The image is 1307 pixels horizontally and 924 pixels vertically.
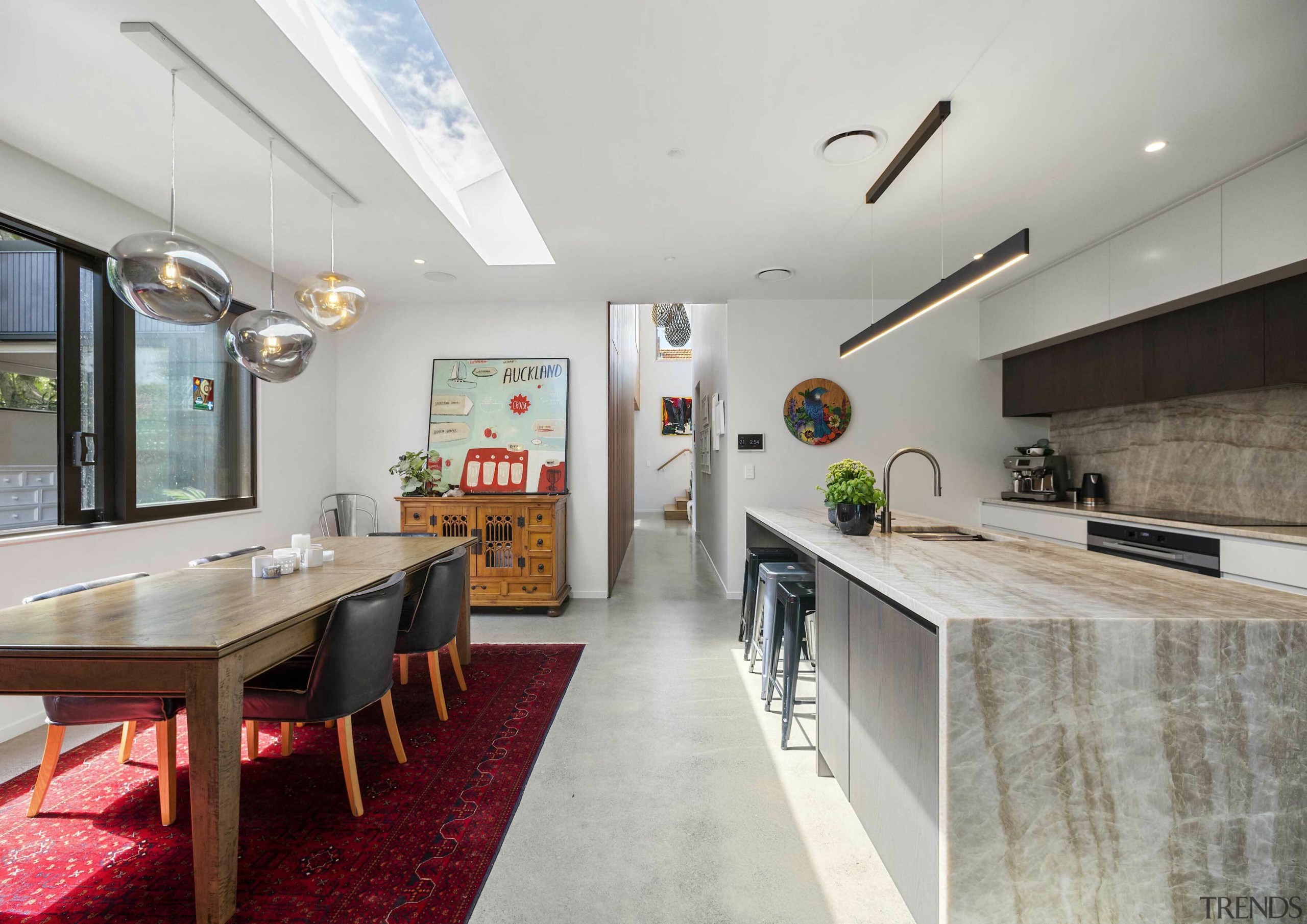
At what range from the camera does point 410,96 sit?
106 inches

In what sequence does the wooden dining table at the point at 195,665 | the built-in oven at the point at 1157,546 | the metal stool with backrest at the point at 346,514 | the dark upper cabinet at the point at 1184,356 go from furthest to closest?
the metal stool with backrest at the point at 346,514 < the built-in oven at the point at 1157,546 < the dark upper cabinet at the point at 1184,356 < the wooden dining table at the point at 195,665

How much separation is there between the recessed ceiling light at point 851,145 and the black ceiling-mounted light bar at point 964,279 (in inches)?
25.8

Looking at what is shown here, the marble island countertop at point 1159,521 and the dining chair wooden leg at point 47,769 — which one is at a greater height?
the marble island countertop at point 1159,521

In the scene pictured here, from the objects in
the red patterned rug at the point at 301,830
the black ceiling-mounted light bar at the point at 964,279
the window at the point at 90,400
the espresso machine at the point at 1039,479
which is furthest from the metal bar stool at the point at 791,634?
the window at the point at 90,400

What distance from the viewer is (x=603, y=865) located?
1.78 metres

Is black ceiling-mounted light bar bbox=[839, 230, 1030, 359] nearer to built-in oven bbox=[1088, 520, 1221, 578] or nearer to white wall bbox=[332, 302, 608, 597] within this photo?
built-in oven bbox=[1088, 520, 1221, 578]

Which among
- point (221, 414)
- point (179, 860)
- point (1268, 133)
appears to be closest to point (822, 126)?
point (1268, 133)

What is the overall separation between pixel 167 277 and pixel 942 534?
319 cm

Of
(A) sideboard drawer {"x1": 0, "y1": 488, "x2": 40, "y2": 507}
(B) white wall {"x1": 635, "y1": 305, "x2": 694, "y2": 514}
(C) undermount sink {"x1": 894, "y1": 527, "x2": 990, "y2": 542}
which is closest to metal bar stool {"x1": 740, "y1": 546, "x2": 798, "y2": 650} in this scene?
(C) undermount sink {"x1": 894, "y1": 527, "x2": 990, "y2": 542}

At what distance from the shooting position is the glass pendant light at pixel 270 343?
2309mm

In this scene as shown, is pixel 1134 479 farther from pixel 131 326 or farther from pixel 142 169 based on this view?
pixel 131 326

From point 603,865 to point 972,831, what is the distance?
41.9 inches

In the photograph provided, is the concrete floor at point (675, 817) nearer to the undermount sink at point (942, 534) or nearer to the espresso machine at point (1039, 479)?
the undermount sink at point (942, 534)

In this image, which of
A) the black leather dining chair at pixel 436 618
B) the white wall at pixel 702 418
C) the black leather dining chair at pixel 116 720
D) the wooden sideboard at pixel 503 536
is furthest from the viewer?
the white wall at pixel 702 418
